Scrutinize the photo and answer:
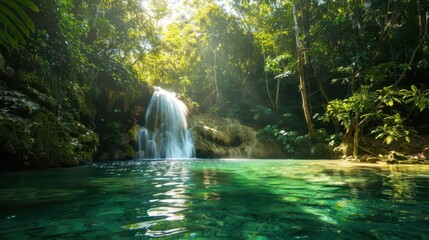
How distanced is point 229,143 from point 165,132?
445 centimetres

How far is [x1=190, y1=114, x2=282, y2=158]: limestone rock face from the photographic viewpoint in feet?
56.1

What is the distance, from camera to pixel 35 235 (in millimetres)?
2029

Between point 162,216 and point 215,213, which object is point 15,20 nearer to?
point 162,216

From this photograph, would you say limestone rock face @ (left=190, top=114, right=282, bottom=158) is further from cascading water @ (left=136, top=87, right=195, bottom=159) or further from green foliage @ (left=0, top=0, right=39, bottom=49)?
green foliage @ (left=0, top=0, right=39, bottom=49)

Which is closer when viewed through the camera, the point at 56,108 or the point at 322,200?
the point at 322,200

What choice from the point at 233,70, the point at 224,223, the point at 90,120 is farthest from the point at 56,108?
the point at 233,70

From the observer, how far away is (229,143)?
60.1 feet

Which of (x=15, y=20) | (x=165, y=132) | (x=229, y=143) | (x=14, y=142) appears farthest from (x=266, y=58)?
(x=15, y=20)

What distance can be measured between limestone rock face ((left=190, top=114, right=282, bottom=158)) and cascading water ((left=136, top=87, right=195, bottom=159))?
695 mm

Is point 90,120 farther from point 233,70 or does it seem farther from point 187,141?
point 233,70

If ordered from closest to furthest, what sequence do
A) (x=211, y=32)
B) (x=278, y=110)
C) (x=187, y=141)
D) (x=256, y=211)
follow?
1. (x=256, y=211)
2. (x=187, y=141)
3. (x=278, y=110)
4. (x=211, y=32)

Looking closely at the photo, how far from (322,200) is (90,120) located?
40.7 ft

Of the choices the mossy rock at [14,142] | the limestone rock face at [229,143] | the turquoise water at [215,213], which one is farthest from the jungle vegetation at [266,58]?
the mossy rock at [14,142]

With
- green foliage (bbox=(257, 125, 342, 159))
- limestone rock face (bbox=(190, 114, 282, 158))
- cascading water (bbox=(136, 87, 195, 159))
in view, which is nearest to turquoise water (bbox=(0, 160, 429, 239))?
cascading water (bbox=(136, 87, 195, 159))
